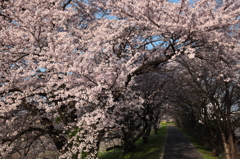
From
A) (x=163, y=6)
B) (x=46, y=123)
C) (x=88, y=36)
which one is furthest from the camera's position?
(x=88, y=36)

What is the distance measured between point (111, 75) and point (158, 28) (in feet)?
7.57

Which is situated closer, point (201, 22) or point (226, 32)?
point (201, 22)

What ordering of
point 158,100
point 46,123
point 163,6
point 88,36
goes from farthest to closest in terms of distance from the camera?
point 158,100
point 88,36
point 46,123
point 163,6

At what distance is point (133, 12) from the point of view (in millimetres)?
7770

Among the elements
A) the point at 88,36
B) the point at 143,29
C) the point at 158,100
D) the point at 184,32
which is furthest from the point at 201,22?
the point at 158,100

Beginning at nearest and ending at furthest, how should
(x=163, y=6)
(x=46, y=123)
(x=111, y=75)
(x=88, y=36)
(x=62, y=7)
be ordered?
(x=111, y=75)
(x=163, y=6)
(x=46, y=123)
(x=88, y=36)
(x=62, y=7)

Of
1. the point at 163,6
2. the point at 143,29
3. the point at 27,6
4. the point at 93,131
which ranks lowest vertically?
the point at 93,131

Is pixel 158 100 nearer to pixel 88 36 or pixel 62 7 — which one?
pixel 88 36

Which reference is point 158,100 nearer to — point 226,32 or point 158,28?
point 226,32

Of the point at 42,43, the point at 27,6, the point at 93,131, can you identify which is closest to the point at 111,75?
the point at 93,131

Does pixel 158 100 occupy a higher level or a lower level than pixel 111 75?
lower

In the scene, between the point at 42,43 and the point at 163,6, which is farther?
the point at 42,43

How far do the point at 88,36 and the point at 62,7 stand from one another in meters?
2.34

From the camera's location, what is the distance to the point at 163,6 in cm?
763
